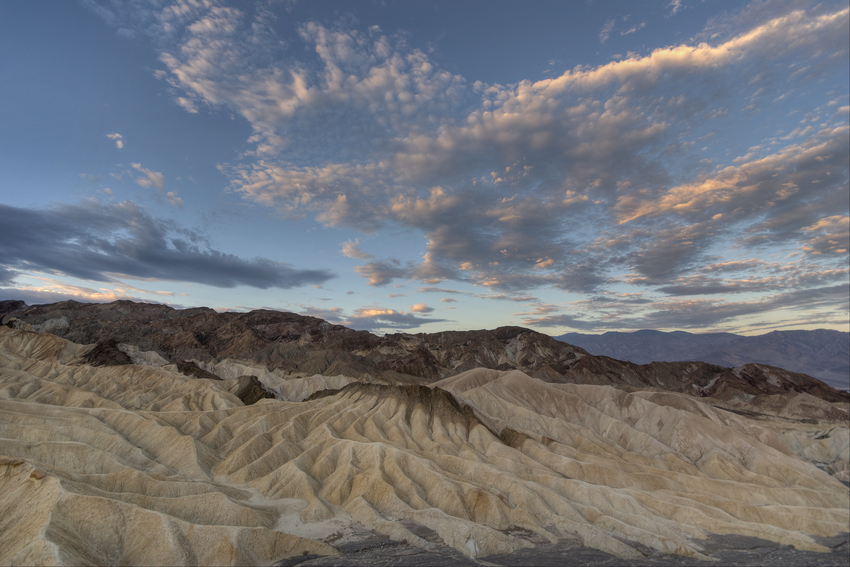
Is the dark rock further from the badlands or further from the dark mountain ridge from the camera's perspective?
the dark mountain ridge

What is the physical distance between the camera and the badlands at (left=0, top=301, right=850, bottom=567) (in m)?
30.4

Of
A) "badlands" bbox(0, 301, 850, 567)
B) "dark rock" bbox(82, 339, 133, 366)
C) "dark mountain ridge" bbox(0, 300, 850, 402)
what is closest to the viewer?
"badlands" bbox(0, 301, 850, 567)

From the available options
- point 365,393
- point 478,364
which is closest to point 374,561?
point 365,393

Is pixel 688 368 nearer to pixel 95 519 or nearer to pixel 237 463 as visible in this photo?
pixel 237 463

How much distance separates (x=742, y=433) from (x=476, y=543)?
70.5 meters

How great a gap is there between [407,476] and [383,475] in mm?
3004

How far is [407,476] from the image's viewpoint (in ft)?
161

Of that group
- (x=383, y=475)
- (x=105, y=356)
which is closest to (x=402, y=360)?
(x=105, y=356)

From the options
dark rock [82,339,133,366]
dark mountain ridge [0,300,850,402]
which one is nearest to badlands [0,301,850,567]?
dark rock [82,339,133,366]

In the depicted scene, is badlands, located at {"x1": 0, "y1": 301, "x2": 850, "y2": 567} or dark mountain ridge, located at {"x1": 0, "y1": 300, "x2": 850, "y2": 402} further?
dark mountain ridge, located at {"x1": 0, "y1": 300, "x2": 850, "y2": 402}

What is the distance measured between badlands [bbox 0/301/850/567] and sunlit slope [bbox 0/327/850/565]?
0.22 metres

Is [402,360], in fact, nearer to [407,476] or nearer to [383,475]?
[407,476]

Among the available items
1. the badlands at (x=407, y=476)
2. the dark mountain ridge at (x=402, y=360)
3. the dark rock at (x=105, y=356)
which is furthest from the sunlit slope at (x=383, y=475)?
the dark mountain ridge at (x=402, y=360)

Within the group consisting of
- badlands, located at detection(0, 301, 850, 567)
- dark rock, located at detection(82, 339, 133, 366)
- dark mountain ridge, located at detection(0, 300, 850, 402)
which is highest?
dark mountain ridge, located at detection(0, 300, 850, 402)
